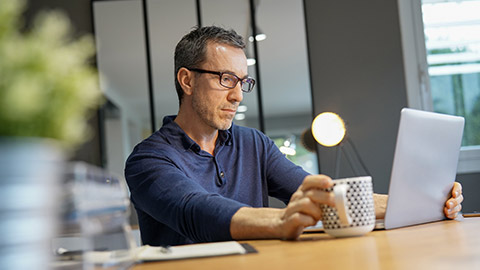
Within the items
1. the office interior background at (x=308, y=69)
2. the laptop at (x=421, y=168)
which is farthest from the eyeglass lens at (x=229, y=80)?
the office interior background at (x=308, y=69)

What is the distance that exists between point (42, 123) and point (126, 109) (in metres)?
3.43

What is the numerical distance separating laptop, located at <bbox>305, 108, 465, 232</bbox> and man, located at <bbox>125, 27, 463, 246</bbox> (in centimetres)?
10

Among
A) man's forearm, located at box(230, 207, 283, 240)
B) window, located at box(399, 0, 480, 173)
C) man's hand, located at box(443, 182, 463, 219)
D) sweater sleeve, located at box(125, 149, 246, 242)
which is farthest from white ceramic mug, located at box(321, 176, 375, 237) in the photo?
window, located at box(399, 0, 480, 173)

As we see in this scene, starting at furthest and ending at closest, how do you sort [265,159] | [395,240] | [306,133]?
[306,133], [265,159], [395,240]

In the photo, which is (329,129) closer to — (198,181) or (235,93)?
(235,93)

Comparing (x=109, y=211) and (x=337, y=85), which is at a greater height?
(x=337, y=85)

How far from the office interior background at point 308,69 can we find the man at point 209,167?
72.9 inches

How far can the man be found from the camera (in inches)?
47.0

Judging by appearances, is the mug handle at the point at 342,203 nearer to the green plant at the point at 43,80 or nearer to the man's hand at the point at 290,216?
the man's hand at the point at 290,216

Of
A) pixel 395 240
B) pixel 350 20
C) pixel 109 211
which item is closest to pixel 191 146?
pixel 395 240

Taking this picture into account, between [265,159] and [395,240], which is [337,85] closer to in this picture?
[265,159]

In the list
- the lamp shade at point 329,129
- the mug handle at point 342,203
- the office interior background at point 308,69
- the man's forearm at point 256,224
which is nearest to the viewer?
the mug handle at point 342,203

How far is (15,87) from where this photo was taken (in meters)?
0.43

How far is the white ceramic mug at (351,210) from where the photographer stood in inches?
40.9
